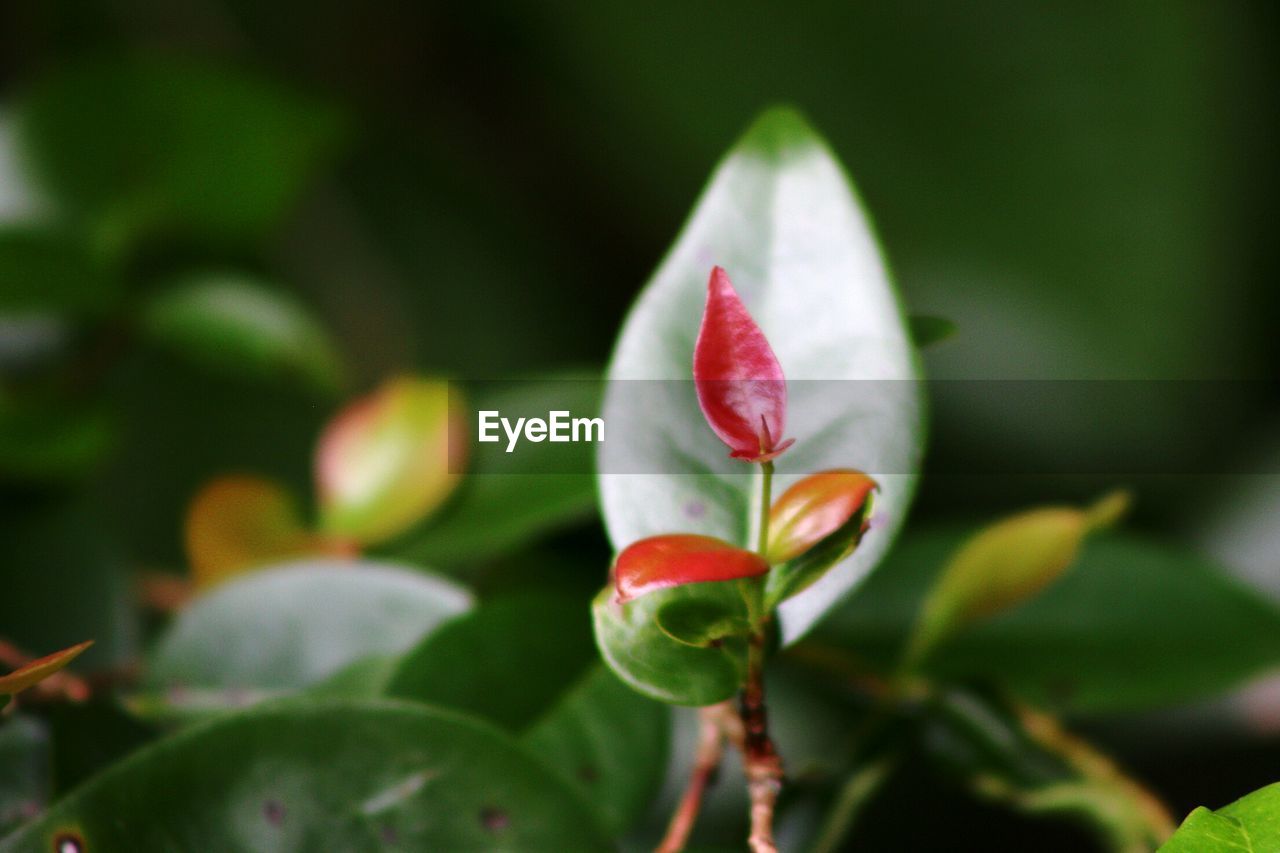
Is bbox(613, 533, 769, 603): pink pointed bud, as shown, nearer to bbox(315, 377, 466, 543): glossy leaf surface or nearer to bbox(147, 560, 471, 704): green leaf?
bbox(147, 560, 471, 704): green leaf

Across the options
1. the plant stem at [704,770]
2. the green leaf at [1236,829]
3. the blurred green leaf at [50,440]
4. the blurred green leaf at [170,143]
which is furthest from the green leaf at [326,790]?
the blurred green leaf at [170,143]

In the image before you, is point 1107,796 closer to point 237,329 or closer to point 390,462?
point 390,462

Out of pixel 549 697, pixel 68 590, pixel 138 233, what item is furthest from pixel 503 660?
pixel 138 233

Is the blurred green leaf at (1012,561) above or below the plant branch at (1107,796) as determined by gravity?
above

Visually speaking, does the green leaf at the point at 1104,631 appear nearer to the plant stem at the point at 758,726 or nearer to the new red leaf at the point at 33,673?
Result: the plant stem at the point at 758,726

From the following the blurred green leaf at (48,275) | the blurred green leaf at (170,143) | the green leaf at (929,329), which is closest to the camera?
the green leaf at (929,329)

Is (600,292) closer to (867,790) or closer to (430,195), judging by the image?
(430,195)
